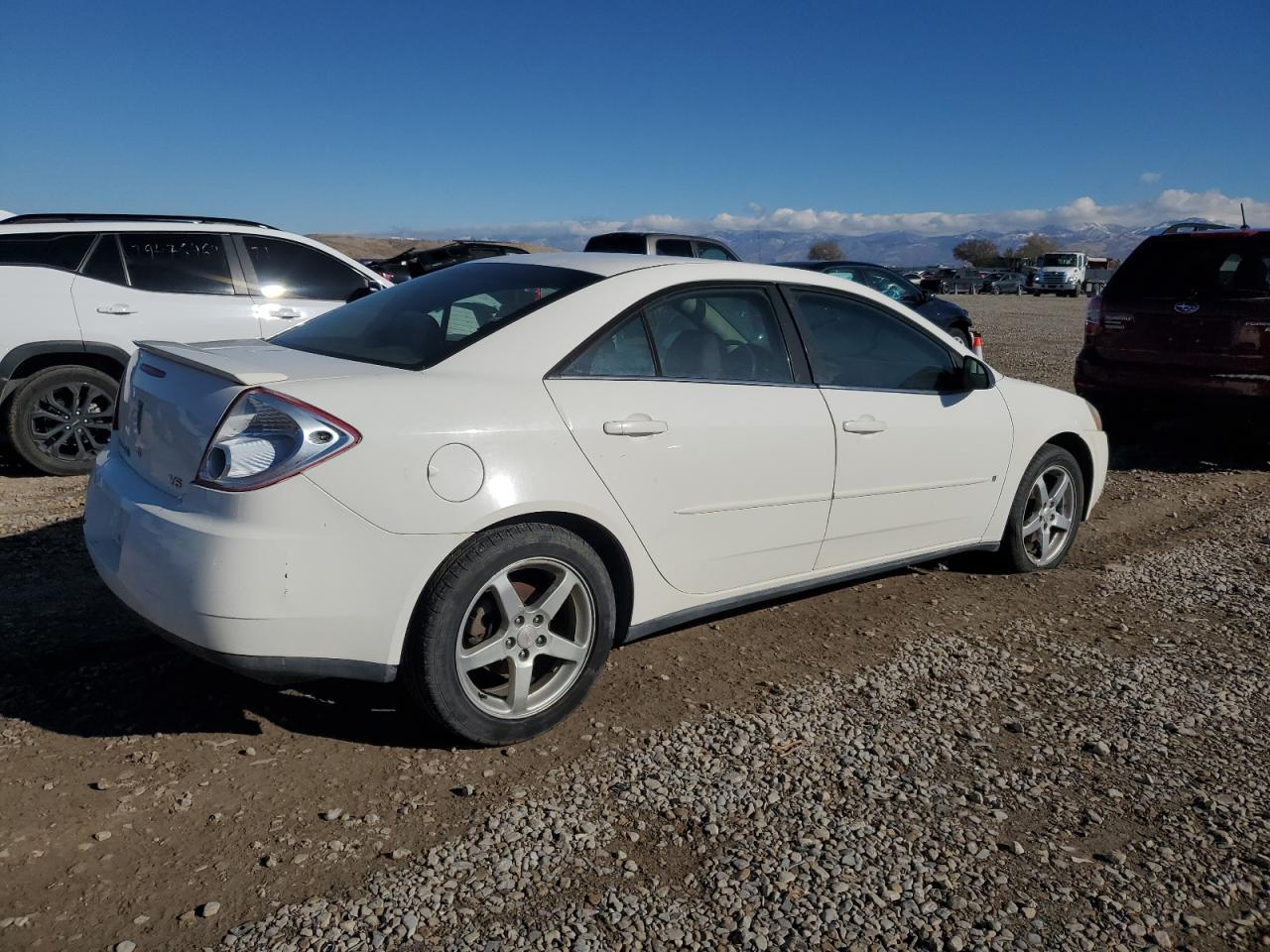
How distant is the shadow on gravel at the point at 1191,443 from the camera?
26.9ft

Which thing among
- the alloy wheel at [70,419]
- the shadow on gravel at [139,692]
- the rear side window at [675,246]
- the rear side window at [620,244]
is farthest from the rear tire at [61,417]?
the rear side window at [675,246]

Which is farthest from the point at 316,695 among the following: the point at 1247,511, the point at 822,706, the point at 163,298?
the point at 1247,511

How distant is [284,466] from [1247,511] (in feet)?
20.8

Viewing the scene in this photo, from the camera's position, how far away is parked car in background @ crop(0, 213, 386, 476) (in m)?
6.90

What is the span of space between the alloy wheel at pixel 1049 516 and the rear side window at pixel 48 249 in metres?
6.35

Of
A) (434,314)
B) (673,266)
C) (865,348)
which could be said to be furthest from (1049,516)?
(434,314)

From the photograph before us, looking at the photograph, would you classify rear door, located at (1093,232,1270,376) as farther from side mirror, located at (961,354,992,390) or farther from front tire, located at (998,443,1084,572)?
side mirror, located at (961,354,992,390)

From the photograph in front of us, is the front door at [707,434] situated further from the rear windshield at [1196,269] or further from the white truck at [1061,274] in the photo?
the white truck at [1061,274]

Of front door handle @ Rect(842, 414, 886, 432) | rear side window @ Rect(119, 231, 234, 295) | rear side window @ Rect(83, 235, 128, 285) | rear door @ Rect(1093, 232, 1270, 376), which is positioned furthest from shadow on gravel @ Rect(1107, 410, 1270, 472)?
rear side window @ Rect(83, 235, 128, 285)

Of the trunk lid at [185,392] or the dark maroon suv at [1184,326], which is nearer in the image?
the trunk lid at [185,392]

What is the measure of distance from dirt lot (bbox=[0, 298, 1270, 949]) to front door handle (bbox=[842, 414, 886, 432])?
90cm

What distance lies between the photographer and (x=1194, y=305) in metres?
7.80

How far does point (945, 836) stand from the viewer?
286 cm

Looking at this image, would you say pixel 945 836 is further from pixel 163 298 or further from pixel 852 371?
pixel 163 298
